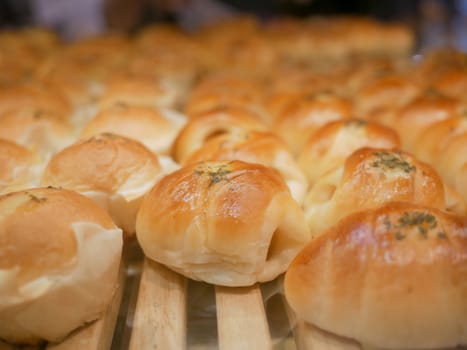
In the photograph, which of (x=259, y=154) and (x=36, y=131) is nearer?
(x=259, y=154)

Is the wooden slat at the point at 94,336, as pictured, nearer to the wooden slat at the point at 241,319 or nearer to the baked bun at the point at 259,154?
the wooden slat at the point at 241,319

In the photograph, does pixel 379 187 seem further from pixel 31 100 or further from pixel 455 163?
pixel 31 100

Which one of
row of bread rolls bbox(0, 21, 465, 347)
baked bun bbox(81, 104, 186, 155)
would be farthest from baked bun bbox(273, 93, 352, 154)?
baked bun bbox(81, 104, 186, 155)

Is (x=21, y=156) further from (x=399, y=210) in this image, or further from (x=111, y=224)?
(x=399, y=210)

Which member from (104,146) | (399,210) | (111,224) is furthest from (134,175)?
(399,210)

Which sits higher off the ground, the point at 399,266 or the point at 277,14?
the point at 399,266

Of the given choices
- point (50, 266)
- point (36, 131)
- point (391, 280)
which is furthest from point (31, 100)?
point (391, 280)

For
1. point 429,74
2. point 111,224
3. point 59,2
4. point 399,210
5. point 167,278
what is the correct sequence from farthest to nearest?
1. point 59,2
2. point 429,74
3. point 167,278
4. point 111,224
5. point 399,210
